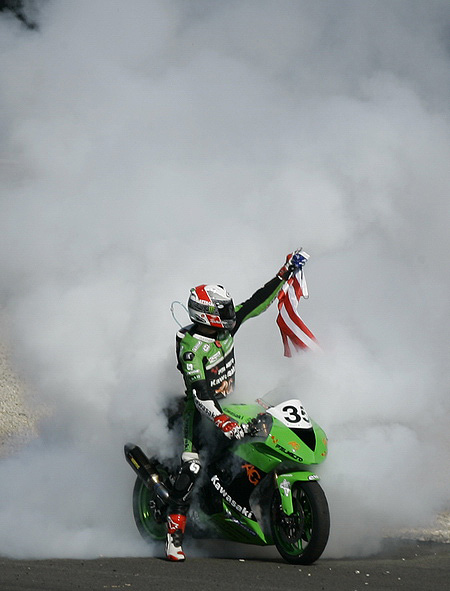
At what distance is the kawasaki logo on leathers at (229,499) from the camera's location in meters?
8.32

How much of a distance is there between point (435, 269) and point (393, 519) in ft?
18.0

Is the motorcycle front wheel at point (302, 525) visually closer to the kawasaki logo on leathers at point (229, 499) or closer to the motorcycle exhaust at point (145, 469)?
the kawasaki logo on leathers at point (229, 499)

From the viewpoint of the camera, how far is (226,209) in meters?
14.4

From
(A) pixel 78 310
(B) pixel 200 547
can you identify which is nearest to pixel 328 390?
(B) pixel 200 547

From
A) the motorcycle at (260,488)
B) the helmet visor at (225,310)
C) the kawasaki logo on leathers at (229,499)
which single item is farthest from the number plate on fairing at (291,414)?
the helmet visor at (225,310)

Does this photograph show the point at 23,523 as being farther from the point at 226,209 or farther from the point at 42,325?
the point at 226,209

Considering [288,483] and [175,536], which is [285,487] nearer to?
[288,483]

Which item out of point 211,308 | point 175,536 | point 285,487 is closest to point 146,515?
point 175,536

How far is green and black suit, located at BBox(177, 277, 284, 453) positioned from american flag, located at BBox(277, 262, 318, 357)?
0.88 metres

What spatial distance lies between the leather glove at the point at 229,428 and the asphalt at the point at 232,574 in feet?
3.12

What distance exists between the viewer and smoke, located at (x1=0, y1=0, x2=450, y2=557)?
376 inches

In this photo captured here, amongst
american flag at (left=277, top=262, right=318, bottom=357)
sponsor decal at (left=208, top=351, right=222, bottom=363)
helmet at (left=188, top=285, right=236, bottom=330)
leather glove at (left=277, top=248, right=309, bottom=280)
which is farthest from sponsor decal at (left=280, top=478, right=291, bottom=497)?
leather glove at (left=277, top=248, right=309, bottom=280)

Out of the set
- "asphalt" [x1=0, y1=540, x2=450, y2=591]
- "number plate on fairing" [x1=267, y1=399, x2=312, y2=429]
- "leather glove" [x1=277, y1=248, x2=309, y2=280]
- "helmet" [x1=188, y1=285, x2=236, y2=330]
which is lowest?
"asphalt" [x1=0, y1=540, x2=450, y2=591]

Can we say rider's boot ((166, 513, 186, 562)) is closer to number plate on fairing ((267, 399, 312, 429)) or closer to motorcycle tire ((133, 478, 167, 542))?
motorcycle tire ((133, 478, 167, 542))
